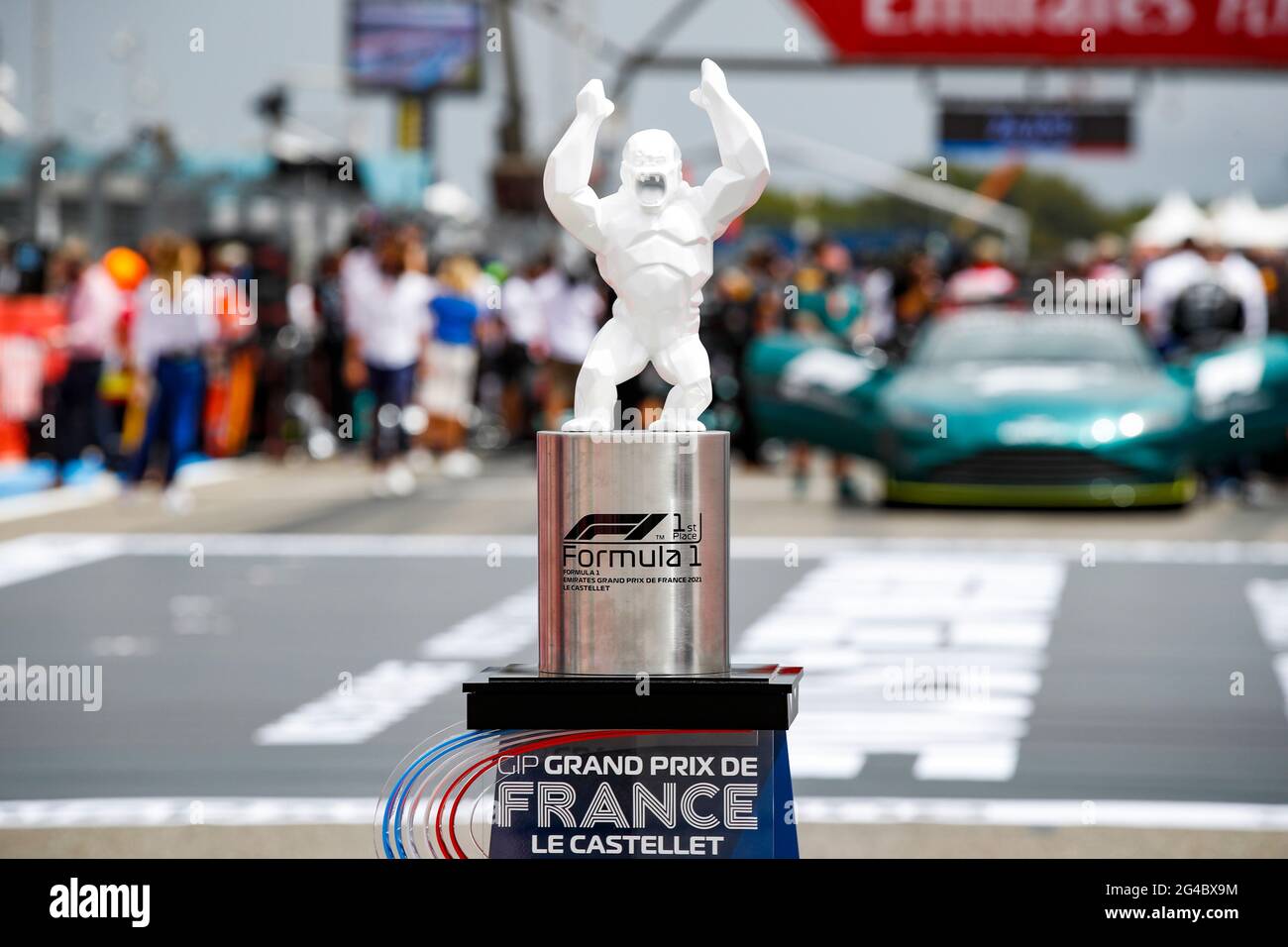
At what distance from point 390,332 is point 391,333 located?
1 centimetres

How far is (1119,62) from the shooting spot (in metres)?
23.4

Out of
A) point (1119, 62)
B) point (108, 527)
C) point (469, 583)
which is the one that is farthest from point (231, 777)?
point (1119, 62)

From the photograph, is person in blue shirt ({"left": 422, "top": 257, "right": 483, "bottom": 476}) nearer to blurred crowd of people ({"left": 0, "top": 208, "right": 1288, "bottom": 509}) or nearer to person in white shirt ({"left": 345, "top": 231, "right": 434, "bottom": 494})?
blurred crowd of people ({"left": 0, "top": 208, "right": 1288, "bottom": 509})

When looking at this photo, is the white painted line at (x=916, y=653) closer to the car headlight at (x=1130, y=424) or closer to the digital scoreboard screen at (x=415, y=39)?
the car headlight at (x=1130, y=424)

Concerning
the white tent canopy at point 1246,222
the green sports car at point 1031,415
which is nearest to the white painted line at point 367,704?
the green sports car at point 1031,415

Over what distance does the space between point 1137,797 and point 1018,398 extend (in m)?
8.05

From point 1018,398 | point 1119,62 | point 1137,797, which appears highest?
point 1119,62

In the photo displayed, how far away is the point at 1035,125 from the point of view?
29.4 m

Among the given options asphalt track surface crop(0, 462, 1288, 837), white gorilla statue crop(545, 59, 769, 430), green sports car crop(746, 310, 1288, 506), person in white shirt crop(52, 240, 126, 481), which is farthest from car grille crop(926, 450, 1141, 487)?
white gorilla statue crop(545, 59, 769, 430)

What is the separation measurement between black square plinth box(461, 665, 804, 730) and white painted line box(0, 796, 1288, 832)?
1.42 m

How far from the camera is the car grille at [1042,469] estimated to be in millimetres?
14172

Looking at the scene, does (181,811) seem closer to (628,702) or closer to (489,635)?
(628,702)

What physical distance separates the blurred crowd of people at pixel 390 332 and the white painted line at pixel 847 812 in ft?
28.2
